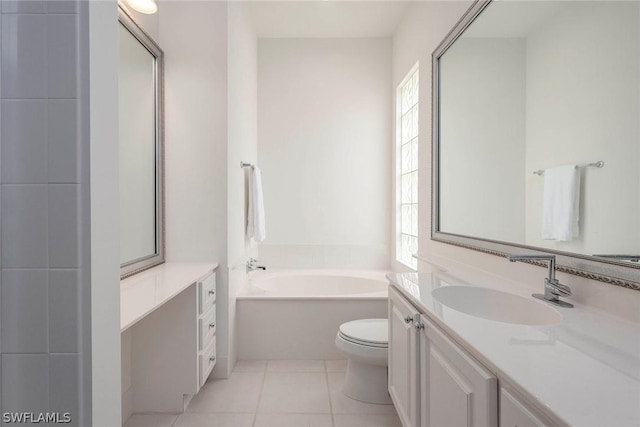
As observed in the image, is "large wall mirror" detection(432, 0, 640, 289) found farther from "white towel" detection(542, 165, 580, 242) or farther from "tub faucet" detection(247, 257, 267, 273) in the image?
"tub faucet" detection(247, 257, 267, 273)

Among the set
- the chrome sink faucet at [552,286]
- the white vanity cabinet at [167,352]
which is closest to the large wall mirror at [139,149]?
the white vanity cabinet at [167,352]

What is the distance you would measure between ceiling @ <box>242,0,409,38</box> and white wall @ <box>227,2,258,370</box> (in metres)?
0.16

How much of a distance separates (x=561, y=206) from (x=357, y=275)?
2.18m

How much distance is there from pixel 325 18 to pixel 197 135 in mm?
1710

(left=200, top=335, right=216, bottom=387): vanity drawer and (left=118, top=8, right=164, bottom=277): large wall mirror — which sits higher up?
(left=118, top=8, right=164, bottom=277): large wall mirror

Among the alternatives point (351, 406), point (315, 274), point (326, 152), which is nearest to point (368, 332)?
point (351, 406)

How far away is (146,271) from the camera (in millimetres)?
1973

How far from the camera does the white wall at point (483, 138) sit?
1479mm

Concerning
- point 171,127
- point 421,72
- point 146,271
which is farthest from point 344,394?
point 421,72

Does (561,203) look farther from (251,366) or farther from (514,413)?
(251,366)

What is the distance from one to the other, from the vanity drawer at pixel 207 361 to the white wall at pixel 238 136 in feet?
0.58

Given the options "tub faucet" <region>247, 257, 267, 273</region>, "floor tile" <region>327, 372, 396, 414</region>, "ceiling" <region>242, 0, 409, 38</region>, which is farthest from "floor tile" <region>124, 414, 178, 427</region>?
"ceiling" <region>242, 0, 409, 38</region>

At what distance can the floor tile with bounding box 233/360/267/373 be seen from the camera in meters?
2.38

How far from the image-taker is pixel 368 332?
2.02 m
